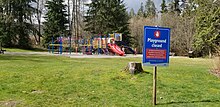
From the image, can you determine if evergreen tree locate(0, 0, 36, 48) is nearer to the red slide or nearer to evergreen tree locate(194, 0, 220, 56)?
the red slide

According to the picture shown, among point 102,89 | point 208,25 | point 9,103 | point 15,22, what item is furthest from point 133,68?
point 15,22

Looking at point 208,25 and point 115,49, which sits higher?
point 208,25

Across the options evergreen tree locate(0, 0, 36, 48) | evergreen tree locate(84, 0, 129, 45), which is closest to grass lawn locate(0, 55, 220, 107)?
evergreen tree locate(0, 0, 36, 48)

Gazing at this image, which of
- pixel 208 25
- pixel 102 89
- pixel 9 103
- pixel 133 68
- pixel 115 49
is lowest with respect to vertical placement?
pixel 9 103

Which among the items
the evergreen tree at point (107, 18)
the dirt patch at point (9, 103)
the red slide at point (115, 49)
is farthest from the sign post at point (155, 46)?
the evergreen tree at point (107, 18)

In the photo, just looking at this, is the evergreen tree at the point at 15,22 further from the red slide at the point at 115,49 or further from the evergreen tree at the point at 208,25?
the evergreen tree at the point at 208,25

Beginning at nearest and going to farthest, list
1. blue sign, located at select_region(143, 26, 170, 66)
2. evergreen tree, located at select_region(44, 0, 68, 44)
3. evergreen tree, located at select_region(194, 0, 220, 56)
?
blue sign, located at select_region(143, 26, 170, 66), evergreen tree, located at select_region(194, 0, 220, 56), evergreen tree, located at select_region(44, 0, 68, 44)

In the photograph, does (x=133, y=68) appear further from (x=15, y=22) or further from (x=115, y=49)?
(x=15, y=22)

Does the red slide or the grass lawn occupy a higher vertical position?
the red slide

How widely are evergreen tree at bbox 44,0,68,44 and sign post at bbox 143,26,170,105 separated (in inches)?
1486

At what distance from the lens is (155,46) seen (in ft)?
23.0

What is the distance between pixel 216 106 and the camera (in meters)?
7.04

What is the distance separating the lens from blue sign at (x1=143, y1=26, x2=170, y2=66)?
690cm

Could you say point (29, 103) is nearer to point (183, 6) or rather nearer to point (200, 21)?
point (200, 21)
